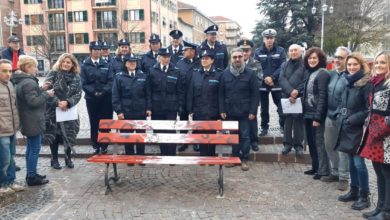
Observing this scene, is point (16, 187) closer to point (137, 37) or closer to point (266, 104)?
point (266, 104)


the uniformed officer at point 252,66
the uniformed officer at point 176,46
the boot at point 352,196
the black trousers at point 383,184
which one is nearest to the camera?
the black trousers at point 383,184

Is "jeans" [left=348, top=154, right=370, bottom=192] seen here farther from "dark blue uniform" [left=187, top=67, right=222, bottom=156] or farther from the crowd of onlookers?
"dark blue uniform" [left=187, top=67, right=222, bottom=156]

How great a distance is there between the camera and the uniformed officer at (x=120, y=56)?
26.4 feet

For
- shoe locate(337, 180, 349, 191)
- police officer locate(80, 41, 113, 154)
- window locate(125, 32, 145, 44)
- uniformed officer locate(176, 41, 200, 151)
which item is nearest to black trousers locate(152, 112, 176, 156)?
uniformed officer locate(176, 41, 200, 151)

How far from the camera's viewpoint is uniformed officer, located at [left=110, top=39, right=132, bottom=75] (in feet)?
26.4

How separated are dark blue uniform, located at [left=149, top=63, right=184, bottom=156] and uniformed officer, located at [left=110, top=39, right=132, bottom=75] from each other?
1156 mm

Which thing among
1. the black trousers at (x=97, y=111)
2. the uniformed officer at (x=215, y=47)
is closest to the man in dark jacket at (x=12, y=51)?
the black trousers at (x=97, y=111)

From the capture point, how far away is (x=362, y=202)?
5.13 metres

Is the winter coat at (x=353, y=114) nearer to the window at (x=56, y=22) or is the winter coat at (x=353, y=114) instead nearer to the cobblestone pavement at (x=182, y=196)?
the cobblestone pavement at (x=182, y=196)

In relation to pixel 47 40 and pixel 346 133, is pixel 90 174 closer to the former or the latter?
pixel 346 133

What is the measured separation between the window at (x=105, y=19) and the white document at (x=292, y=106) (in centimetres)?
5208

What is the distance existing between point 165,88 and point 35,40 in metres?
55.8

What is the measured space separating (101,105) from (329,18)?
30.8m

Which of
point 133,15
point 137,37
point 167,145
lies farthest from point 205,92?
point 133,15
